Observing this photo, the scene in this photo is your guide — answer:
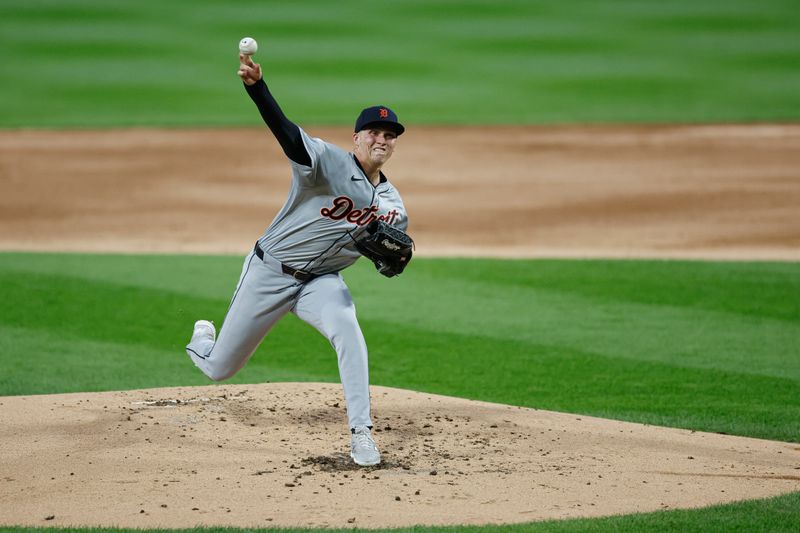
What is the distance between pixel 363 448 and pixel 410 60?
2242 cm

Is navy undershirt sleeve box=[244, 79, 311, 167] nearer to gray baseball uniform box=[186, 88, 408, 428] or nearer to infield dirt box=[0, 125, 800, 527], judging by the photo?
gray baseball uniform box=[186, 88, 408, 428]

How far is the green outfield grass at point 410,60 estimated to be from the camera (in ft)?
73.8

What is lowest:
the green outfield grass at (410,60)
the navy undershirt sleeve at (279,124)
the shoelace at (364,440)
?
the shoelace at (364,440)

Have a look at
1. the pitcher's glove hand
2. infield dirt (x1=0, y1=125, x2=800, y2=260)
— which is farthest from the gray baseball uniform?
infield dirt (x1=0, y1=125, x2=800, y2=260)

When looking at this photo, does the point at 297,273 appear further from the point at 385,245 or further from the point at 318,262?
the point at 385,245

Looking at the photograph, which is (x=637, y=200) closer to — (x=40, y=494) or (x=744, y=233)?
(x=744, y=233)

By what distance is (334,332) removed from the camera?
592cm

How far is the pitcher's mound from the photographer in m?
5.11

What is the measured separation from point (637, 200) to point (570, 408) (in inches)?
337

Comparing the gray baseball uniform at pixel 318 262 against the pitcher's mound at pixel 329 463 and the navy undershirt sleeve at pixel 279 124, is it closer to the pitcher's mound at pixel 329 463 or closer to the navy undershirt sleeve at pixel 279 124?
the navy undershirt sleeve at pixel 279 124

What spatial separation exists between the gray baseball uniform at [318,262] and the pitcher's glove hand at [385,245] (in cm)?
10

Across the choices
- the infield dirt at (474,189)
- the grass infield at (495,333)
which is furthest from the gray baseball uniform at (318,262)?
the infield dirt at (474,189)

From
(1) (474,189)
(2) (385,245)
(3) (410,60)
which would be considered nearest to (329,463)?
(2) (385,245)

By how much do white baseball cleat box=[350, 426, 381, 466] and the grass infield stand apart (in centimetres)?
200
